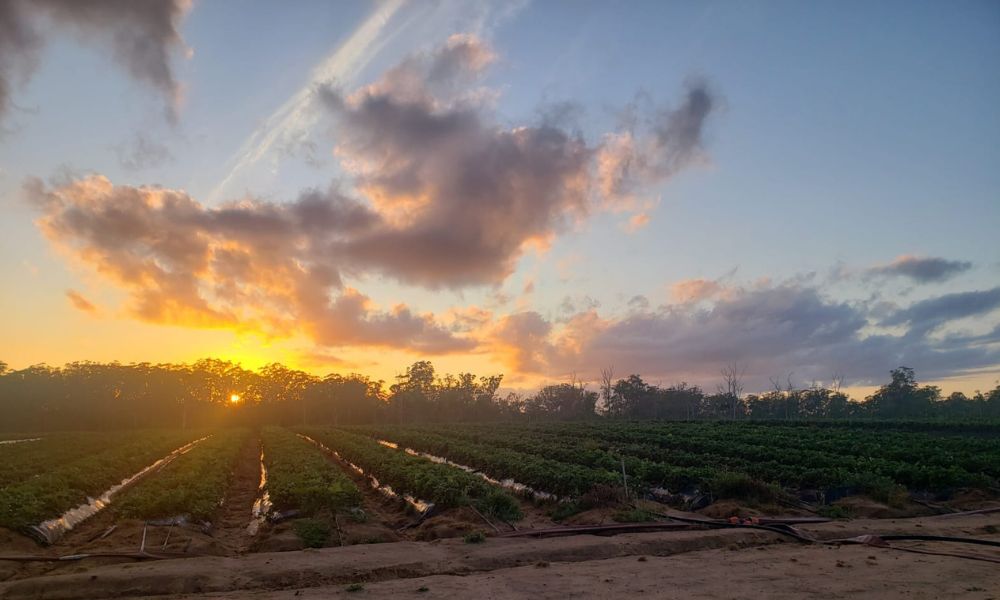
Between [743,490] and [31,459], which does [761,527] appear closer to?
[743,490]

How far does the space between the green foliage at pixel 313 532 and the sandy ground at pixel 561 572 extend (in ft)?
3.11

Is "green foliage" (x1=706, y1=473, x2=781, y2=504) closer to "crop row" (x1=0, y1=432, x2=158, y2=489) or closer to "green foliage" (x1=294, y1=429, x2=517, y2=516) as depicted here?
"green foliage" (x1=294, y1=429, x2=517, y2=516)

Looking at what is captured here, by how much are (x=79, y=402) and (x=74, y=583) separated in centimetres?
9809

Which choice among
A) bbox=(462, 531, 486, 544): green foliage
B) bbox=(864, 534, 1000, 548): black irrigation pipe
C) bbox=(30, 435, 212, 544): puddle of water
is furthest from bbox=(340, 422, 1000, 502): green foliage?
bbox=(30, 435, 212, 544): puddle of water

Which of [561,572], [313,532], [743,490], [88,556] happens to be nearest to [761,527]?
[743,490]

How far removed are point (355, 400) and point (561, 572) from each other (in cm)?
10433

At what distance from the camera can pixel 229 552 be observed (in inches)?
474

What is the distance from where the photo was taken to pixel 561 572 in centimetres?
1000

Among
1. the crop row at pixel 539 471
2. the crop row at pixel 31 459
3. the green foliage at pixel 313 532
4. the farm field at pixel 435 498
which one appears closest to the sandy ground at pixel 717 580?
the farm field at pixel 435 498

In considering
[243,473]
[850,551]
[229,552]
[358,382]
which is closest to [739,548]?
[850,551]

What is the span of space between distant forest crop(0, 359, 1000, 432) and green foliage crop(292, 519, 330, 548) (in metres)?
91.6

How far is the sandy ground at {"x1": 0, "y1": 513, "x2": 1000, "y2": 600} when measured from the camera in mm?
8734

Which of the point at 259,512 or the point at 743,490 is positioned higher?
the point at 743,490

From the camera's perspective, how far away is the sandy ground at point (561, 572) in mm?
8734
